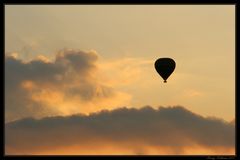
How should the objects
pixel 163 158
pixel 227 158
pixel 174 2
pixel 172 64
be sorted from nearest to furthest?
pixel 163 158
pixel 227 158
pixel 174 2
pixel 172 64

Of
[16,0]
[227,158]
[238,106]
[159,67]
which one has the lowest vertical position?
[227,158]

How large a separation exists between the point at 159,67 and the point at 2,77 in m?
21.7

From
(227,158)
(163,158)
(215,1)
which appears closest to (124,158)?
(163,158)

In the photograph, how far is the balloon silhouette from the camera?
57.8 metres

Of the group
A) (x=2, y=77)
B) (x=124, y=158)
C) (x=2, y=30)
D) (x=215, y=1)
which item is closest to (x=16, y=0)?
(x=2, y=30)

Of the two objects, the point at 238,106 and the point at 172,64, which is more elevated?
the point at 172,64

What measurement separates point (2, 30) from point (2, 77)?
4.23 metres

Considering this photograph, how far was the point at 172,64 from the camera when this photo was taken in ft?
192

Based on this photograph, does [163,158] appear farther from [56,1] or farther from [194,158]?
[56,1]

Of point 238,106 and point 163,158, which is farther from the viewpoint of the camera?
point 238,106

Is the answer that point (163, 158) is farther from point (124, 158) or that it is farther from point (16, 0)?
point (16, 0)

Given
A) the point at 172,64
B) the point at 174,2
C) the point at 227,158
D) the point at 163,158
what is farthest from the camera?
the point at 172,64

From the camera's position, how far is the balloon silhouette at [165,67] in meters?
57.8

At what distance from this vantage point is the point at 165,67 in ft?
191
